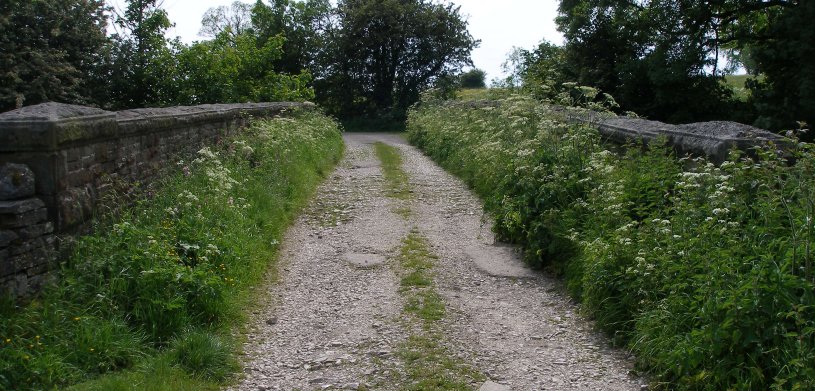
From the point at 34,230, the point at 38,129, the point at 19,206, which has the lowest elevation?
the point at 34,230

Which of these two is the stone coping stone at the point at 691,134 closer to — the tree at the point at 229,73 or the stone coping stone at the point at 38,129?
the stone coping stone at the point at 38,129

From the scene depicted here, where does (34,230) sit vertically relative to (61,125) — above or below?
below

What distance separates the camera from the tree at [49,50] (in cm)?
1902

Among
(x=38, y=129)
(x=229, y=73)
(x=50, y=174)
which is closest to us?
(x=38, y=129)

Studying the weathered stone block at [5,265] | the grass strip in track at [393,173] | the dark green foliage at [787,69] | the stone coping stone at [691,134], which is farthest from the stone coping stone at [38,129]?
the dark green foliage at [787,69]

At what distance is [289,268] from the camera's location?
284 inches

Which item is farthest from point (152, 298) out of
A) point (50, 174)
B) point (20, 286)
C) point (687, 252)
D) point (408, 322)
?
point (687, 252)

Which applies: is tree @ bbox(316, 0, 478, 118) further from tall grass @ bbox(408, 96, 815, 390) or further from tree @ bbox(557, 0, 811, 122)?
tall grass @ bbox(408, 96, 815, 390)

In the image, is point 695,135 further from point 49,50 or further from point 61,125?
point 49,50

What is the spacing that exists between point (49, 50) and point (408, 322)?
19.1 metres

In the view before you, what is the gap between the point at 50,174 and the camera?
209 inches

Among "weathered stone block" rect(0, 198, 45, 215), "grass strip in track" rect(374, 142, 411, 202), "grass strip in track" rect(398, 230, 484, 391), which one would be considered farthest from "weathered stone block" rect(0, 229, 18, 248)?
"grass strip in track" rect(374, 142, 411, 202)

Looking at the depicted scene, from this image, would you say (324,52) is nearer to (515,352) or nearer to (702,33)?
(702,33)

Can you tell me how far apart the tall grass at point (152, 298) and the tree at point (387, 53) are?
29419mm
